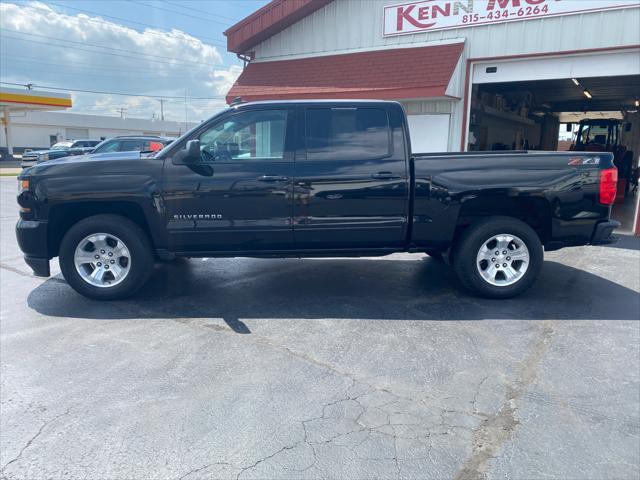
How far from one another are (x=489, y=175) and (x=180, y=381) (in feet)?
12.4

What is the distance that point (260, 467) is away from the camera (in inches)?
109

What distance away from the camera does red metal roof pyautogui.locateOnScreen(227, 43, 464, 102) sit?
10680mm

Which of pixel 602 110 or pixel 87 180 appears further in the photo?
pixel 602 110

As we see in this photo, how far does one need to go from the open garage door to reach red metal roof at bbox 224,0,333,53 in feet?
15.1

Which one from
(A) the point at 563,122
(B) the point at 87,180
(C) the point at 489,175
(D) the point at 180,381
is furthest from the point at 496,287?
(A) the point at 563,122

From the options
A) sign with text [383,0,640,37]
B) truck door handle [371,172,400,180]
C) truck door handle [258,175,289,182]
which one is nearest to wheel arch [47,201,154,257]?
truck door handle [258,175,289,182]

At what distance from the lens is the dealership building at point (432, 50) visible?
31.1 feet

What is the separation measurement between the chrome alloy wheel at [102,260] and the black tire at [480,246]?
365cm

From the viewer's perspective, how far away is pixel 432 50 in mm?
11094

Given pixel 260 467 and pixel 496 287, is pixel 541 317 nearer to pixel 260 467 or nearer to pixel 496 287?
pixel 496 287

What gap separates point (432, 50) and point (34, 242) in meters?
9.03

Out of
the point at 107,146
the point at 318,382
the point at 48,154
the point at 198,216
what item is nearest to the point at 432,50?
the point at 198,216

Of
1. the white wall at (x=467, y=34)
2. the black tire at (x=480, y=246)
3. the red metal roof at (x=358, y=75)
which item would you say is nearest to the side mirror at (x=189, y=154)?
the black tire at (x=480, y=246)

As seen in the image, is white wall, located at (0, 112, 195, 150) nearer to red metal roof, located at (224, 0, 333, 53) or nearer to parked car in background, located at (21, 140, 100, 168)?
parked car in background, located at (21, 140, 100, 168)
